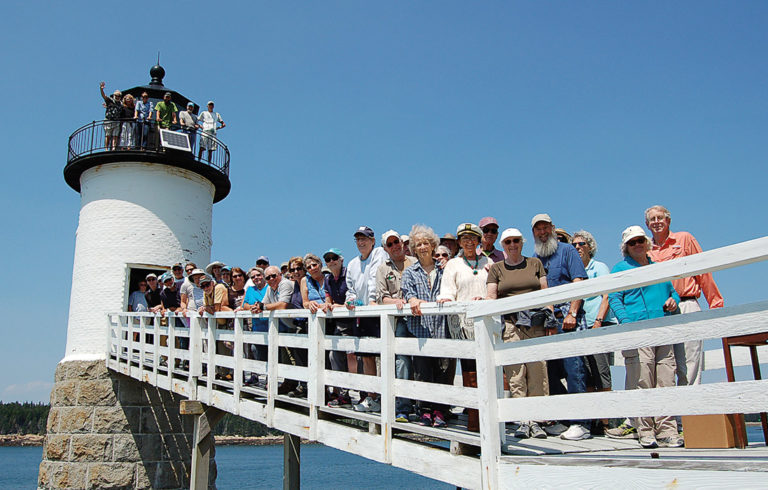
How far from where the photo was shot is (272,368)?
6.16 m

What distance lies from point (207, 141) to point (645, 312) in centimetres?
1407

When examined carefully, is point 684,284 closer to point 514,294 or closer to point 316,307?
point 514,294

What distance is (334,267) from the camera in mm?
6078

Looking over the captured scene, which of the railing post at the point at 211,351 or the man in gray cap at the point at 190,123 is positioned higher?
the man in gray cap at the point at 190,123

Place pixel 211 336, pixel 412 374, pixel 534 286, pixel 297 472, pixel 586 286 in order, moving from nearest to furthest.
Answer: pixel 586 286
pixel 534 286
pixel 412 374
pixel 211 336
pixel 297 472

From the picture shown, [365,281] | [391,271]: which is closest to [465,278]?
[391,271]

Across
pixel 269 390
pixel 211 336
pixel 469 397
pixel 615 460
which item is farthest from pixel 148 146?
pixel 615 460

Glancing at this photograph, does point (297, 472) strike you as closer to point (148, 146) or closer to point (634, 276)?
point (634, 276)

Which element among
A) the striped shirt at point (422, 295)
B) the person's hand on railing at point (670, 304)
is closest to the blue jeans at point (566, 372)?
the person's hand on railing at point (670, 304)

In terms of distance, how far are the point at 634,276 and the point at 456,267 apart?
2151 mm

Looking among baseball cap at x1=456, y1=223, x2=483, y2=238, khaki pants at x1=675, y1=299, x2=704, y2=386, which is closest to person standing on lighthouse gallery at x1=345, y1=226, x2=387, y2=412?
baseball cap at x1=456, y1=223, x2=483, y2=238

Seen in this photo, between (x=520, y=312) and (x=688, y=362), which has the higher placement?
(x=520, y=312)

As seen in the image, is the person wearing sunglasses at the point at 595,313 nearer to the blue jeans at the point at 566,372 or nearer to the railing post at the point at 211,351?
the blue jeans at the point at 566,372

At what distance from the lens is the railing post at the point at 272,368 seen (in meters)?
6.14
